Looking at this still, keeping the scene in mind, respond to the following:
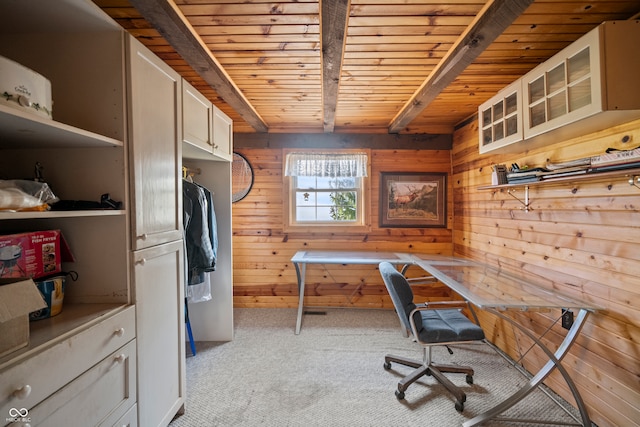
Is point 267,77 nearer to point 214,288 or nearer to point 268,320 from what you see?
point 214,288

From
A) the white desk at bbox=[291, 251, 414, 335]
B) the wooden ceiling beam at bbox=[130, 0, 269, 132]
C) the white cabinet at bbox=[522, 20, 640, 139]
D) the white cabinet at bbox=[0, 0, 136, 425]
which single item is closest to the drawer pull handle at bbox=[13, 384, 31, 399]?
the white cabinet at bbox=[0, 0, 136, 425]

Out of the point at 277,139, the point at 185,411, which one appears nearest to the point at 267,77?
the point at 277,139

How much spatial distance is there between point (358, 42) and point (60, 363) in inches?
78.2

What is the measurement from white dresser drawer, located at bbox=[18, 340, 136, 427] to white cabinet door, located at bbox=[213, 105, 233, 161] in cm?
149

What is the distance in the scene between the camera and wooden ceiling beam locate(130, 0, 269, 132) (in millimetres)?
1257

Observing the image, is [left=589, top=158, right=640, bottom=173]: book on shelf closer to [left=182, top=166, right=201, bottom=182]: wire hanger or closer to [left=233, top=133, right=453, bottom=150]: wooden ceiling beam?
[left=233, top=133, right=453, bottom=150]: wooden ceiling beam

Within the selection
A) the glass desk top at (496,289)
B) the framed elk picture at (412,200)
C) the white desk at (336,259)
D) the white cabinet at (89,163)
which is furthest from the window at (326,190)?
the white cabinet at (89,163)

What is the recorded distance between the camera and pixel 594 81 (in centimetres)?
133

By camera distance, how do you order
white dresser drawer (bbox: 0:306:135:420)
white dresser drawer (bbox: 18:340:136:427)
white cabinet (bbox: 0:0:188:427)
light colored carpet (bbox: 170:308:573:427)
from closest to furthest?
white dresser drawer (bbox: 0:306:135:420) → white dresser drawer (bbox: 18:340:136:427) → white cabinet (bbox: 0:0:188:427) → light colored carpet (bbox: 170:308:573:427)

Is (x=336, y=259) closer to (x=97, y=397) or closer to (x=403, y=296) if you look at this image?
(x=403, y=296)

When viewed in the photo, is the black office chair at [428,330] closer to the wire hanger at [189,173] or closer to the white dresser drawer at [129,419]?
the white dresser drawer at [129,419]

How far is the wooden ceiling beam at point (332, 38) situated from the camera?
4.05ft

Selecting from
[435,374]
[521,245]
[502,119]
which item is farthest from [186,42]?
[521,245]

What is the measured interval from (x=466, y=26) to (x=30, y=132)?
200cm
